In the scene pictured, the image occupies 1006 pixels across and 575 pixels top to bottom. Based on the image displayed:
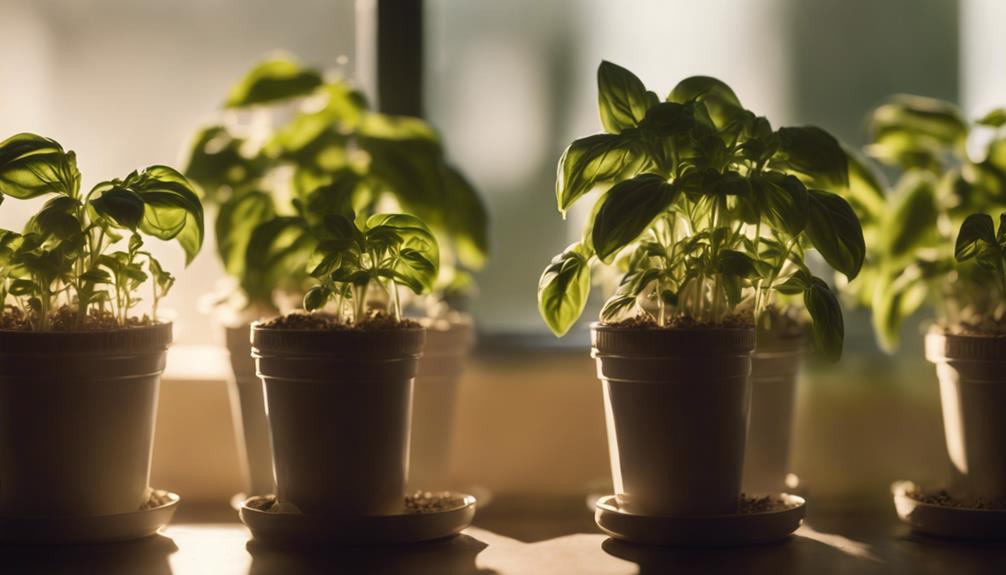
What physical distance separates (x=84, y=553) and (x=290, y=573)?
0.85ft

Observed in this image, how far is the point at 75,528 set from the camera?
112cm

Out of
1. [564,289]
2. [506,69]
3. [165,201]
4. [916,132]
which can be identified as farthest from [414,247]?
[916,132]

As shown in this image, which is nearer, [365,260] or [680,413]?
[680,413]

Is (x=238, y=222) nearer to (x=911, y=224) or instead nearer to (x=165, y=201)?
(x=165, y=201)

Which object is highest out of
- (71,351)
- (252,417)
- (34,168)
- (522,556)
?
(34,168)

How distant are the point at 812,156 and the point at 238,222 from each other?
772 millimetres

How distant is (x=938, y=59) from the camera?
5.78 ft

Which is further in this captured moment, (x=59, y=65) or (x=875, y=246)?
(x=59, y=65)

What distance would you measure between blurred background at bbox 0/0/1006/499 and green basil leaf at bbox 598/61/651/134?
580 millimetres

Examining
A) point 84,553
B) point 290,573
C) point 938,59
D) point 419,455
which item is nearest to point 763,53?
point 938,59

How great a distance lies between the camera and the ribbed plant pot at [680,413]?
109cm

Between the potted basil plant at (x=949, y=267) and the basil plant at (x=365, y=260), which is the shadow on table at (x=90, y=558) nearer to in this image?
the basil plant at (x=365, y=260)

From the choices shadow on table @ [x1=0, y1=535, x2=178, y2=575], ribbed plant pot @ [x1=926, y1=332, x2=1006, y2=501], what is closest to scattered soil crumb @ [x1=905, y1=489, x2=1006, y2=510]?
ribbed plant pot @ [x1=926, y1=332, x2=1006, y2=501]

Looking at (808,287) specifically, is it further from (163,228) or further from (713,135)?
(163,228)
